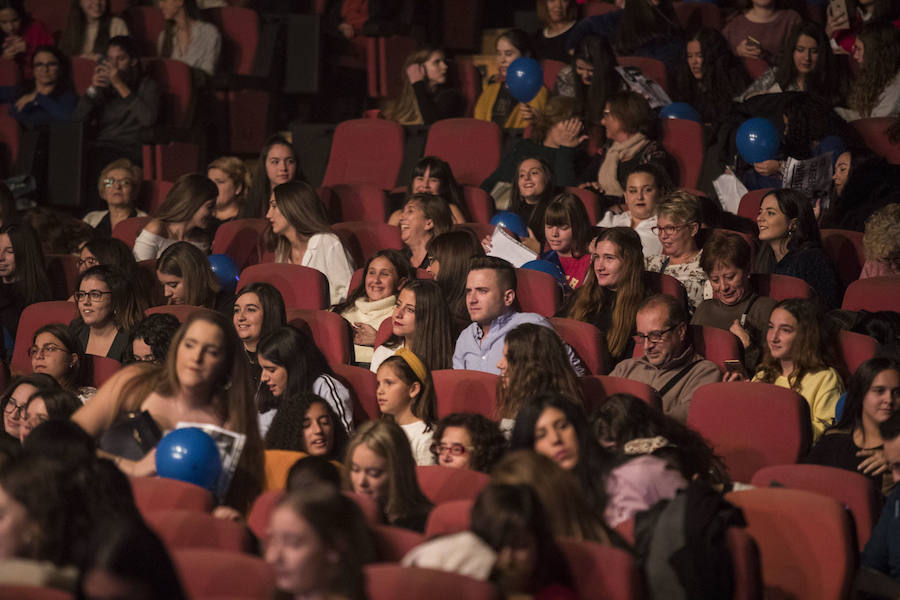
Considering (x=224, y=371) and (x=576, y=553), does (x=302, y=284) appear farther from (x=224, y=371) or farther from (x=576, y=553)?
(x=576, y=553)

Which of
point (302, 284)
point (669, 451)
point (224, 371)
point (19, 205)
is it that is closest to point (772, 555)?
point (669, 451)

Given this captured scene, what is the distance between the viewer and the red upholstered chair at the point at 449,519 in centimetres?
246

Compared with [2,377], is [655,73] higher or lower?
higher

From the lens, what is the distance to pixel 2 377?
4062 millimetres

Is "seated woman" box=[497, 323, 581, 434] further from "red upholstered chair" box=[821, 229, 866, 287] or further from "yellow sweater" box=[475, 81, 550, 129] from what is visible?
"yellow sweater" box=[475, 81, 550, 129]

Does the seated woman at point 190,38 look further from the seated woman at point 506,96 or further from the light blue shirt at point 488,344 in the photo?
the light blue shirt at point 488,344

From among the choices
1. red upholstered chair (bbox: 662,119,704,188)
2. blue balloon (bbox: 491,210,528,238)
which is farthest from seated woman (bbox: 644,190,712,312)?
red upholstered chair (bbox: 662,119,704,188)

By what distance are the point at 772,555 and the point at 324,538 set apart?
1.04 meters

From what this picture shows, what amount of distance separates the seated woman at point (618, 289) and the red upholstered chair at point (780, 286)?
0.43 meters

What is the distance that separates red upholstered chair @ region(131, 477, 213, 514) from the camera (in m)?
2.62

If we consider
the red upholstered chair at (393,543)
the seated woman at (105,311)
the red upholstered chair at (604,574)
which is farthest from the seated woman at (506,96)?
the red upholstered chair at (604,574)

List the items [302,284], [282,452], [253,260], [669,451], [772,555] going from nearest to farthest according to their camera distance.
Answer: [772,555]
[669,451]
[282,452]
[302,284]
[253,260]

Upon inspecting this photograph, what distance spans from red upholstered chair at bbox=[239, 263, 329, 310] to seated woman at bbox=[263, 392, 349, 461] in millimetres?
1164

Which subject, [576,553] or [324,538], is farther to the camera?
[576,553]
